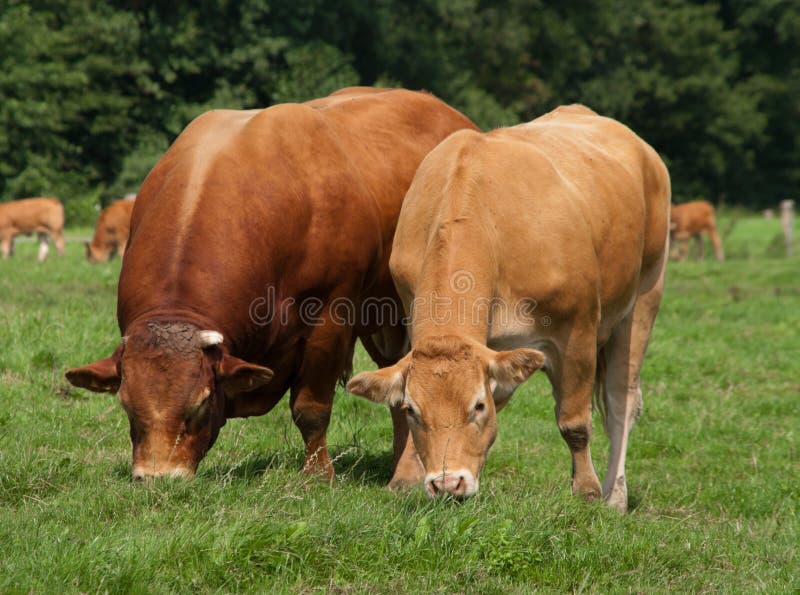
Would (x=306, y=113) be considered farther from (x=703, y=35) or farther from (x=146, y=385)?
(x=703, y=35)

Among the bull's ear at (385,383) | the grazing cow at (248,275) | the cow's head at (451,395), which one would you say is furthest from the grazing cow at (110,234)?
the cow's head at (451,395)

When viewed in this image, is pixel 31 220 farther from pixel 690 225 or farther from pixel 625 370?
pixel 625 370

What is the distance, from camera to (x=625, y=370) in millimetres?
7141

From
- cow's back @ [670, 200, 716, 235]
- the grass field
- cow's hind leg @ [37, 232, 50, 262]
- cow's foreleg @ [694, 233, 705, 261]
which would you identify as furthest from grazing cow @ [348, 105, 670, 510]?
cow's back @ [670, 200, 716, 235]

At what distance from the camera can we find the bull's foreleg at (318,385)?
20.0 ft

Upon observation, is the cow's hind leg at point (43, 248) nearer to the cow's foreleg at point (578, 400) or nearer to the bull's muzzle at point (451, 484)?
the cow's foreleg at point (578, 400)

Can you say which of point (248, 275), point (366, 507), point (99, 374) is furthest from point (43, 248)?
point (366, 507)

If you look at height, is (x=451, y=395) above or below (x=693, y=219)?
above

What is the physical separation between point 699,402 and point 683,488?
8.08ft

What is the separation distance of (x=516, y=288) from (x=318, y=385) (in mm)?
1386

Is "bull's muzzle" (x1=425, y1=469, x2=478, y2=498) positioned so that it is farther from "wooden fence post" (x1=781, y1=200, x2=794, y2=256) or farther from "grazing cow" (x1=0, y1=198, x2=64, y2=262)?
"grazing cow" (x1=0, y1=198, x2=64, y2=262)

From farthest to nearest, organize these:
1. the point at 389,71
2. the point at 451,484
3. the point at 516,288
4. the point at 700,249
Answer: the point at 389,71
the point at 700,249
the point at 516,288
the point at 451,484

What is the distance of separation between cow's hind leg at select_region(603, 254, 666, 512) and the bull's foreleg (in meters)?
1.87

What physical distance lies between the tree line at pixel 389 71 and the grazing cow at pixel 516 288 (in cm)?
3180
